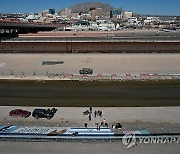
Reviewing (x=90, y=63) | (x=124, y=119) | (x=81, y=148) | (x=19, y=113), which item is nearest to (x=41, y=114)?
(x=19, y=113)

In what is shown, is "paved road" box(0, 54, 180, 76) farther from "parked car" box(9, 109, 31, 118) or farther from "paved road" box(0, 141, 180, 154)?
"paved road" box(0, 141, 180, 154)

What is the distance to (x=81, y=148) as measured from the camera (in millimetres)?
14023

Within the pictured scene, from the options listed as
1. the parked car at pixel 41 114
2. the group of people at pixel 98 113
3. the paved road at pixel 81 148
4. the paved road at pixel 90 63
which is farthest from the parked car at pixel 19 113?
the paved road at pixel 90 63

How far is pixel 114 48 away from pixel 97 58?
358cm

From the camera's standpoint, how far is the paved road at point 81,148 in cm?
1367

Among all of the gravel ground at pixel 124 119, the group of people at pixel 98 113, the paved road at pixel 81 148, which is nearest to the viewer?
the paved road at pixel 81 148

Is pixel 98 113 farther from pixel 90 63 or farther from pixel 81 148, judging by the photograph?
pixel 90 63

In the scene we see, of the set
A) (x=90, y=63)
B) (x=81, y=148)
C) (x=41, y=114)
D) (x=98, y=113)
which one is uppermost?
(x=90, y=63)

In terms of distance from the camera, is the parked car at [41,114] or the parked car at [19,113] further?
the parked car at [19,113]

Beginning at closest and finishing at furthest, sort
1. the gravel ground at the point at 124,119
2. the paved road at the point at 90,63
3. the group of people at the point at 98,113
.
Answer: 1. the gravel ground at the point at 124,119
2. the group of people at the point at 98,113
3. the paved road at the point at 90,63

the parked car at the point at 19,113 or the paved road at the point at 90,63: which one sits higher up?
the paved road at the point at 90,63

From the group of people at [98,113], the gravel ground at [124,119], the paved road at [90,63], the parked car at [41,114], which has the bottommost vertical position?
the gravel ground at [124,119]

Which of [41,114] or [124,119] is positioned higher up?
[41,114]

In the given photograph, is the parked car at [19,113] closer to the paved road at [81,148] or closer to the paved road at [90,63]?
the paved road at [81,148]
